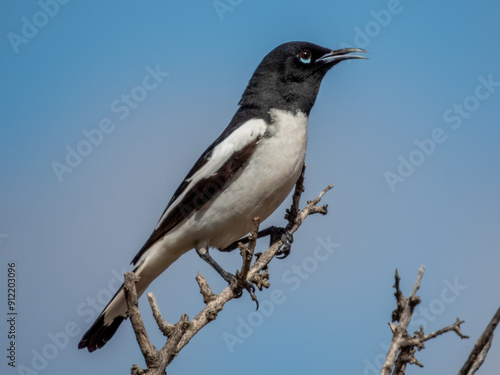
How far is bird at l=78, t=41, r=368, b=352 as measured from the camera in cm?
624

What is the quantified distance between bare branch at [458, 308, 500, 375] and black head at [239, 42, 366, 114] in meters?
4.31

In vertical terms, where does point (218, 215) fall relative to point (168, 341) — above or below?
above

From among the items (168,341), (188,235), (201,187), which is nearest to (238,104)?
(201,187)

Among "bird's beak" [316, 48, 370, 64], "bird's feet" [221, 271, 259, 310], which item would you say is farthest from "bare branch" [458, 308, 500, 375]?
"bird's beak" [316, 48, 370, 64]

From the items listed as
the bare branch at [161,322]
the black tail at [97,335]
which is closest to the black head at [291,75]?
the black tail at [97,335]

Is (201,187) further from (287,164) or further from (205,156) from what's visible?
(287,164)

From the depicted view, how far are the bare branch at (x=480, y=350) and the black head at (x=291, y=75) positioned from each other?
14.1ft

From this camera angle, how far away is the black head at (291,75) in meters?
6.84

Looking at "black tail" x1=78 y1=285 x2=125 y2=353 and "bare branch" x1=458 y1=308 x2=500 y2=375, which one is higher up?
"black tail" x1=78 y1=285 x2=125 y2=353

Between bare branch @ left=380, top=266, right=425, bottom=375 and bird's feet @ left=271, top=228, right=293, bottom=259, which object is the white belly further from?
bare branch @ left=380, top=266, right=425, bottom=375

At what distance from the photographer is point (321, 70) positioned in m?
7.17

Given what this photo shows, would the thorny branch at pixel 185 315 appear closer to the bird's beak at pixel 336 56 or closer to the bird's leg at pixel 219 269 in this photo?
the bird's leg at pixel 219 269

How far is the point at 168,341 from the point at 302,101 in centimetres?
351

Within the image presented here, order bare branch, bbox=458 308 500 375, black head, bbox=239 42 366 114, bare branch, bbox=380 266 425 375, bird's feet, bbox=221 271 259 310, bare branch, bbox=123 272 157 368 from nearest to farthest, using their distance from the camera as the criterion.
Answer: bare branch, bbox=458 308 500 375
bare branch, bbox=380 266 425 375
bare branch, bbox=123 272 157 368
bird's feet, bbox=221 271 259 310
black head, bbox=239 42 366 114
